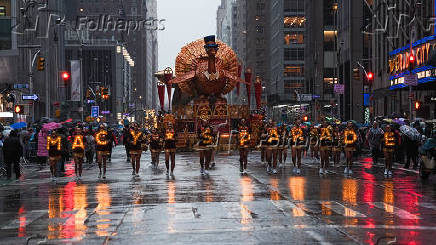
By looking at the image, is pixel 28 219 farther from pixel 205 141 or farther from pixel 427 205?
pixel 205 141

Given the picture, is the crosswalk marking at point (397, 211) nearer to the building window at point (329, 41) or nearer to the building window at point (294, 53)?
the building window at point (329, 41)

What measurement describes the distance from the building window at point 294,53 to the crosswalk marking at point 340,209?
385 feet

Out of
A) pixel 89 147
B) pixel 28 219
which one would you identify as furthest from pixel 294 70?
pixel 28 219

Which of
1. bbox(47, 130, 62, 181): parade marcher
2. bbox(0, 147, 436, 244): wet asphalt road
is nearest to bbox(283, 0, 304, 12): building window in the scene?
bbox(0, 147, 436, 244): wet asphalt road

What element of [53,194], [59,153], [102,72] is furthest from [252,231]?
[102,72]

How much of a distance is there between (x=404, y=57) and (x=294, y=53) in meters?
85.2

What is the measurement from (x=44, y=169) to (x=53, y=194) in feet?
43.4

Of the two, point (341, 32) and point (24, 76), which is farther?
point (341, 32)

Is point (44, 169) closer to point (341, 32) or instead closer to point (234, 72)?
point (234, 72)

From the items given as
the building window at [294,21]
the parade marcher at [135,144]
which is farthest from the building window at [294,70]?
the parade marcher at [135,144]

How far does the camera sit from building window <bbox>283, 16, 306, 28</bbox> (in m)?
130

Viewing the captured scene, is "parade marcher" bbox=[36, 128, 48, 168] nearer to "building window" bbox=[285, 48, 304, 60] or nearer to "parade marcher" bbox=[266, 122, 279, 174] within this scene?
"parade marcher" bbox=[266, 122, 279, 174]

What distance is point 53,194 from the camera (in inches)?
747

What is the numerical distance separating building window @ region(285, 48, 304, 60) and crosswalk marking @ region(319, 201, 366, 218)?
117 meters
